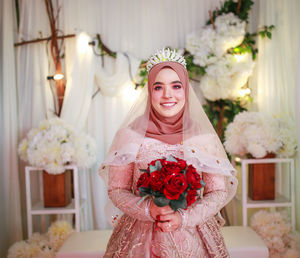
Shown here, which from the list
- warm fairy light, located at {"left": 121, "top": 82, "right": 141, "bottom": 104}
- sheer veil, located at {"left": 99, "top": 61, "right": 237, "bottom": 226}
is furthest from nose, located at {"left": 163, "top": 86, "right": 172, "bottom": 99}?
warm fairy light, located at {"left": 121, "top": 82, "right": 141, "bottom": 104}

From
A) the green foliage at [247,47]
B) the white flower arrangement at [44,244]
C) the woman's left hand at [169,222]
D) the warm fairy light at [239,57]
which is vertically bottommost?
the white flower arrangement at [44,244]

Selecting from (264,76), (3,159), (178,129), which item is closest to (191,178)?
(178,129)

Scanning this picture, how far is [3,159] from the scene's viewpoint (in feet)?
9.07

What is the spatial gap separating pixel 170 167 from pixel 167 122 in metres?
0.48

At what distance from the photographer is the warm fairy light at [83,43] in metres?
2.92

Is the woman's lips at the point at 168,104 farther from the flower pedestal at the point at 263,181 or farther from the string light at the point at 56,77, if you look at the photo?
the string light at the point at 56,77

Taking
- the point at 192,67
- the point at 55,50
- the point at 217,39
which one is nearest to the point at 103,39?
the point at 55,50

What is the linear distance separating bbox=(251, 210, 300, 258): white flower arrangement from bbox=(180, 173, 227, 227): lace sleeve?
1.15 meters

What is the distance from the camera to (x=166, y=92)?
63.0 inches

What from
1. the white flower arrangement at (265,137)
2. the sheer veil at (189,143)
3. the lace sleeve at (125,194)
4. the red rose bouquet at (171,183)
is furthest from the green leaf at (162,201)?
the white flower arrangement at (265,137)

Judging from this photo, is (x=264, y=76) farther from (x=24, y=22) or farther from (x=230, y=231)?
(x=24, y=22)

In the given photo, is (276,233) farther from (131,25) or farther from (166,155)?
(131,25)

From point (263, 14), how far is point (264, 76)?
599mm

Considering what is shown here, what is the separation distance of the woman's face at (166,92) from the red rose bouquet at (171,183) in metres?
0.42
